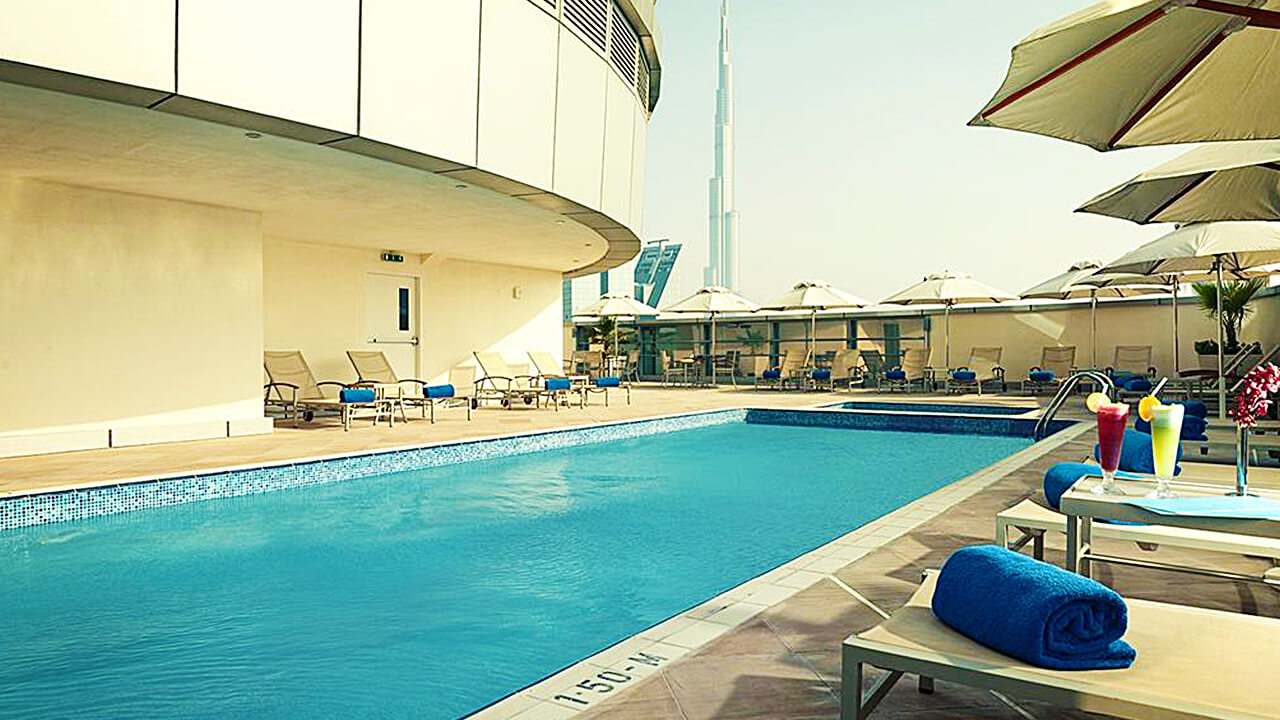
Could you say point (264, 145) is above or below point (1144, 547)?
above

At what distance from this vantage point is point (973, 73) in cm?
1683

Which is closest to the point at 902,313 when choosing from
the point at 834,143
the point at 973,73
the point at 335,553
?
the point at 973,73

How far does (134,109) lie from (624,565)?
4349mm

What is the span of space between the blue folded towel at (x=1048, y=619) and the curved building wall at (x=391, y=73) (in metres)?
5.51

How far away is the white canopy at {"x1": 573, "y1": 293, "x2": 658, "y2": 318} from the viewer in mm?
19312

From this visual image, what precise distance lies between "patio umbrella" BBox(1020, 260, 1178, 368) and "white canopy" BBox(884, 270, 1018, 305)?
2.72ft

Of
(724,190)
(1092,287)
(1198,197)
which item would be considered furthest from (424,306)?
(724,190)

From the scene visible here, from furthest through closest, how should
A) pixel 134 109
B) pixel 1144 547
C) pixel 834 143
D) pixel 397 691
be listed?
1. pixel 834 143
2. pixel 134 109
3. pixel 1144 547
4. pixel 397 691

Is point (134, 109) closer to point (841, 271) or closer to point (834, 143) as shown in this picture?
point (834, 143)

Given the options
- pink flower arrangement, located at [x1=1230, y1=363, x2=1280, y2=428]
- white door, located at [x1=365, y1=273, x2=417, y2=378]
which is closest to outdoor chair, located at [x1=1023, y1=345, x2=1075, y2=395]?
white door, located at [x1=365, y1=273, x2=417, y2=378]

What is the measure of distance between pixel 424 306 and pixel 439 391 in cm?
252

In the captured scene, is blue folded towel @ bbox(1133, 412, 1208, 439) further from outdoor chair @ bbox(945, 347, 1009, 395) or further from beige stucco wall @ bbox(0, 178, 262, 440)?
outdoor chair @ bbox(945, 347, 1009, 395)

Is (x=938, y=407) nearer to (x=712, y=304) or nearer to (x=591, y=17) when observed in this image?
(x=712, y=304)

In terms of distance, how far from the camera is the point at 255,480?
7.01 metres
